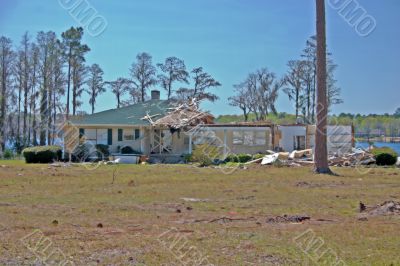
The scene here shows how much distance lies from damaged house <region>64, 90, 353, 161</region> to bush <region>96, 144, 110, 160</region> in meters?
1.11

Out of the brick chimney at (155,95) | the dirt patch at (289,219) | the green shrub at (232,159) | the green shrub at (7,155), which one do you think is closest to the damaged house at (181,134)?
the green shrub at (232,159)

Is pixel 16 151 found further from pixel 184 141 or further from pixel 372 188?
pixel 372 188

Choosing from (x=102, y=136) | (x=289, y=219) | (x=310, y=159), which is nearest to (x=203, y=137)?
(x=102, y=136)

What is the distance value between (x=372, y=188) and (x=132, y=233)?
1160 centimetres

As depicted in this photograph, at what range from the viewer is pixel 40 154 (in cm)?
3600

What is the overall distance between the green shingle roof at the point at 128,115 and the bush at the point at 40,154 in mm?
3999

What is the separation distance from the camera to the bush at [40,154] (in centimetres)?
3584

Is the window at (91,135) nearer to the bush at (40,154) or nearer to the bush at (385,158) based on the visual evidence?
the bush at (40,154)

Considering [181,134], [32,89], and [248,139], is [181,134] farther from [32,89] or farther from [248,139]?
[32,89]

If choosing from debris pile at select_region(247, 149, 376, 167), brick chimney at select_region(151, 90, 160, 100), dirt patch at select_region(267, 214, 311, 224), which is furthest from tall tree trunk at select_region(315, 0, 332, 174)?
brick chimney at select_region(151, 90, 160, 100)

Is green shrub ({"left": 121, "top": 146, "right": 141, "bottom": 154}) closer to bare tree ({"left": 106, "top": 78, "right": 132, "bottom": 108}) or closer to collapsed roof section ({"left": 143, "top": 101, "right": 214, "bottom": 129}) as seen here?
collapsed roof section ({"left": 143, "top": 101, "right": 214, "bottom": 129})

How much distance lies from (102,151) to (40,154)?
13.8 ft

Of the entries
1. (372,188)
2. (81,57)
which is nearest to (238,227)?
(372,188)

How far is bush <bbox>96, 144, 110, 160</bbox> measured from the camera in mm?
37594
